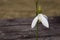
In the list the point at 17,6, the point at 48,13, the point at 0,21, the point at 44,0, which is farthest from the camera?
the point at 44,0

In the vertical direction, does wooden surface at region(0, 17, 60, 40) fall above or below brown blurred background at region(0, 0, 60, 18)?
below

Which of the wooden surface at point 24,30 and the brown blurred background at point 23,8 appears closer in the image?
the wooden surface at point 24,30

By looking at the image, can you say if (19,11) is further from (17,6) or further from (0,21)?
(0,21)

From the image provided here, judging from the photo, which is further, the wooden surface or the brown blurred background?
the brown blurred background

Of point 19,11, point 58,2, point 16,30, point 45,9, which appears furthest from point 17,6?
point 16,30
